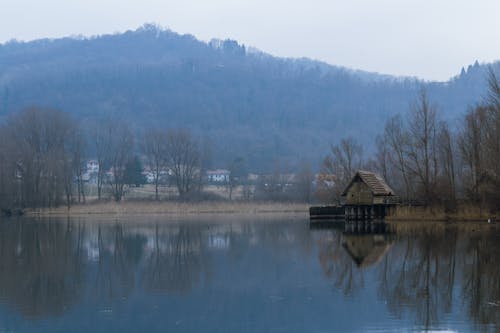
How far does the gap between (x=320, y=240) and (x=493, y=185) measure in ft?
46.9

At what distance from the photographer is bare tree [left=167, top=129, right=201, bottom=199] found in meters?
95.2

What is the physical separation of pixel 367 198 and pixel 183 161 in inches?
1787

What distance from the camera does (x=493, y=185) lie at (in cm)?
4388

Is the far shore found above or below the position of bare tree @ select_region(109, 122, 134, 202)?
below

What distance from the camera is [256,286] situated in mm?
19828

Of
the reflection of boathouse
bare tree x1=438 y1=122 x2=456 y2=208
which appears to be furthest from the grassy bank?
the reflection of boathouse

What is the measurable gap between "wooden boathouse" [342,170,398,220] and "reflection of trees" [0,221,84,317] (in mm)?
24541

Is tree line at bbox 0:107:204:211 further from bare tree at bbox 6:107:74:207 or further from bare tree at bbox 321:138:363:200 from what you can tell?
bare tree at bbox 321:138:363:200

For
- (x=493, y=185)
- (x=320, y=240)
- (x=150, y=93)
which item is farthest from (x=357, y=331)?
(x=150, y=93)

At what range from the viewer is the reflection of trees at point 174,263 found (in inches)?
806

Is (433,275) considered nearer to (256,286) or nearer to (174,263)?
(256,286)

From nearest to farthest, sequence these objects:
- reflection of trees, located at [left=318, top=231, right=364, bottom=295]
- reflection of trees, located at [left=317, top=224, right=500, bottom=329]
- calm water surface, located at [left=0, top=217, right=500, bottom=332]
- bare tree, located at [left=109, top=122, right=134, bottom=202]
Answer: calm water surface, located at [left=0, top=217, right=500, bottom=332] < reflection of trees, located at [left=317, top=224, right=500, bottom=329] < reflection of trees, located at [left=318, top=231, right=364, bottom=295] < bare tree, located at [left=109, top=122, right=134, bottom=202]

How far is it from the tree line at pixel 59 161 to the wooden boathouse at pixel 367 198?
113 feet

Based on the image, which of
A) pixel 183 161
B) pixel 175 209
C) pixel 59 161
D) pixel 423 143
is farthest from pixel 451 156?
pixel 183 161
